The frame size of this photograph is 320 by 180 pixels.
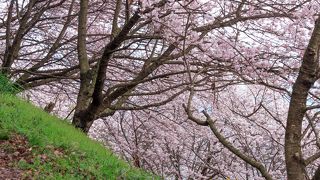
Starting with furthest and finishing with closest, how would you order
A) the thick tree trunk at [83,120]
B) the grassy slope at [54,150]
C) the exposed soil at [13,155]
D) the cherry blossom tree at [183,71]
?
the thick tree trunk at [83,120]
the grassy slope at [54,150]
the exposed soil at [13,155]
the cherry blossom tree at [183,71]

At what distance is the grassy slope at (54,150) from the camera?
4828mm

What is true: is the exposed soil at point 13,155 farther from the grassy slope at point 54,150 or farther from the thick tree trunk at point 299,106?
the thick tree trunk at point 299,106

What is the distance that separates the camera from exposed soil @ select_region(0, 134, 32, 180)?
14.6ft

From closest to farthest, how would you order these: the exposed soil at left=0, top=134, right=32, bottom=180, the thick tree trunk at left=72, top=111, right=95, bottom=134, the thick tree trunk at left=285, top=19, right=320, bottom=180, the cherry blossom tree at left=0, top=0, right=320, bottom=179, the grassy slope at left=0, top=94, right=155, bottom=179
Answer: the thick tree trunk at left=285, top=19, right=320, bottom=180, the cherry blossom tree at left=0, top=0, right=320, bottom=179, the exposed soil at left=0, top=134, right=32, bottom=180, the grassy slope at left=0, top=94, right=155, bottom=179, the thick tree trunk at left=72, top=111, right=95, bottom=134

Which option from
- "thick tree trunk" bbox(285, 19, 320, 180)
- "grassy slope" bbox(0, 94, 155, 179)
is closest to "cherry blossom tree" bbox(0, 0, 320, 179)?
"thick tree trunk" bbox(285, 19, 320, 180)

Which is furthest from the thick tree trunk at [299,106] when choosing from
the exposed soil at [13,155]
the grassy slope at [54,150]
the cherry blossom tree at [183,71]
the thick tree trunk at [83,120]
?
the thick tree trunk at [83,120]

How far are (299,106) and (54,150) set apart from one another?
3097 mm

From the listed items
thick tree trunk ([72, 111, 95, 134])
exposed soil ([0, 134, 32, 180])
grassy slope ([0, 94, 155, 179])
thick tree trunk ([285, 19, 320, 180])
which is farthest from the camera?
thick tree trunk ([72, 111, 95, 134])

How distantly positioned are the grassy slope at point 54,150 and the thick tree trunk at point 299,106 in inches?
94.6

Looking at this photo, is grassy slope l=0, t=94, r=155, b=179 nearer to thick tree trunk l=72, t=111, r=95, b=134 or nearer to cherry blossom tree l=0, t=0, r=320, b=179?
cherry blossom tree l=0, t=0, r=320, b=179

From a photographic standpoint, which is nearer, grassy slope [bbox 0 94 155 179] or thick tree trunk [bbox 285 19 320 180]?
thick tree trunk [bbox 285 19 320 180]

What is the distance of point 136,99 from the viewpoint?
12523 mm

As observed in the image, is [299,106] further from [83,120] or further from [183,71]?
[83,120]

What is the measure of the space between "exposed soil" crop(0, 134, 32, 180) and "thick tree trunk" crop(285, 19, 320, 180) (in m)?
2.52
